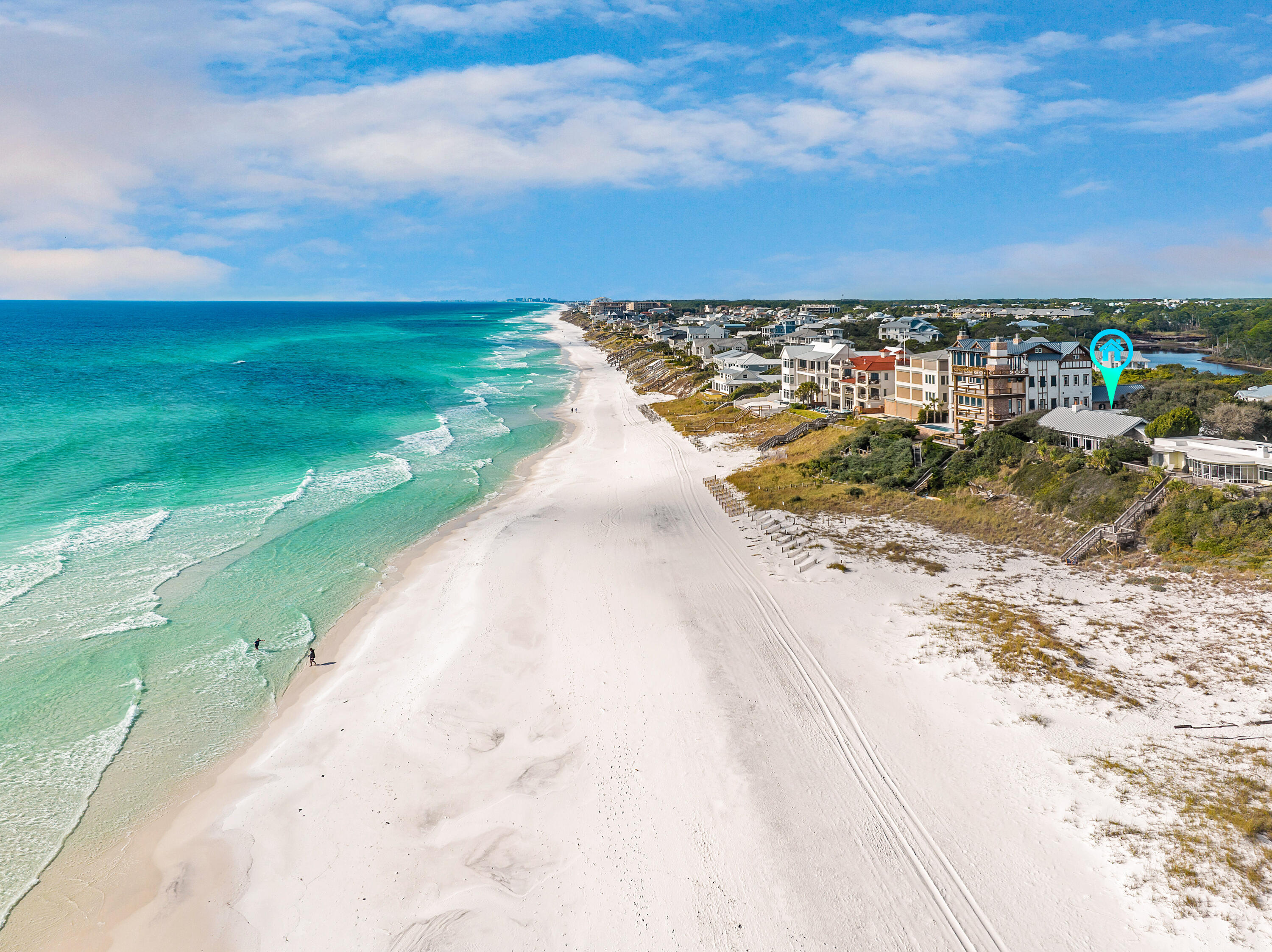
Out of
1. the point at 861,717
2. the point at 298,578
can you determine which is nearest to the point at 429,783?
the point at 861,717

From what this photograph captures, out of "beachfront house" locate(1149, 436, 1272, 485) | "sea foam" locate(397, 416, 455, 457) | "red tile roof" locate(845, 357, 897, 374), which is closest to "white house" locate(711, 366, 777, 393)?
→ "red tile roof" locate(845, 357, 897, 374)

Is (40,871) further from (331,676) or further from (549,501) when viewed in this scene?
(549,501)

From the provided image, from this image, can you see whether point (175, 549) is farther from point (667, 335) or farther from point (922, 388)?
point (667, 335)

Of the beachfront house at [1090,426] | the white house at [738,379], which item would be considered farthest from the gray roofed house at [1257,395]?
the white house at [738,379]

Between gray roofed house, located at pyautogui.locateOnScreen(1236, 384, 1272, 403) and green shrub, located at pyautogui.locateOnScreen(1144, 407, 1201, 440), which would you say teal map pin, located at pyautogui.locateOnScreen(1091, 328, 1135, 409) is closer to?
gray roofed house, located at pyautogui.locateOnScreen(1236, 384, 1272, 403)

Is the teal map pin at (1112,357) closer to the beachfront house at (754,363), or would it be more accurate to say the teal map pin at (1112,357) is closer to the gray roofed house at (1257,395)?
the gray roofed house at (1257,395)
